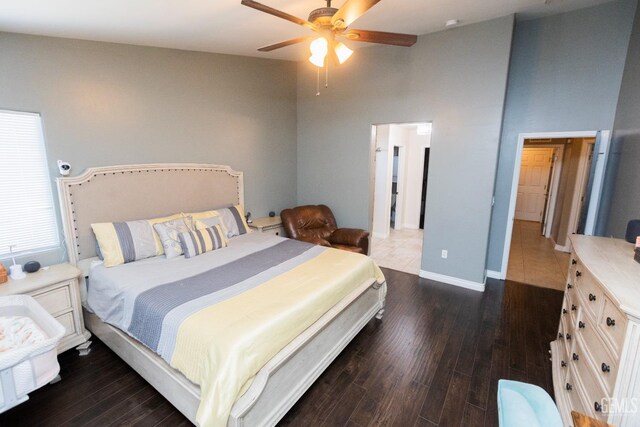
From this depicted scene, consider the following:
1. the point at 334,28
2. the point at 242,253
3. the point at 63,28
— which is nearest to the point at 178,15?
the point at 63,28

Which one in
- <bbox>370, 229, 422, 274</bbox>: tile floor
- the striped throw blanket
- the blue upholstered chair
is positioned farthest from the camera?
<bbox>370, 229, 422, 274</bbox>: tile floor

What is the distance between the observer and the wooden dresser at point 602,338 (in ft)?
4.16

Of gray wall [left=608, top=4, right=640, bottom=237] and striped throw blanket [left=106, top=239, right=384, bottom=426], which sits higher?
gray wall [left=608, top=4, right=640, bottom=237]

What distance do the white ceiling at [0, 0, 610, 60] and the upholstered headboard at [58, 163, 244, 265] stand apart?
1190mm

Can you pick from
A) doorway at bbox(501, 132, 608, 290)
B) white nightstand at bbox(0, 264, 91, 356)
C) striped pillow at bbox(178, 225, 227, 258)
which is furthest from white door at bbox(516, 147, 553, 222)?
white nightstand at bbox(0, 264, 91, 356)

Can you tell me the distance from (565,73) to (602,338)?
135 inches

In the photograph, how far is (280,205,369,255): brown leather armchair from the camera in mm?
4230

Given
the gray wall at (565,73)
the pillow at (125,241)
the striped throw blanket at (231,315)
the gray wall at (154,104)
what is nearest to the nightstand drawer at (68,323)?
the pillow at (125,241)

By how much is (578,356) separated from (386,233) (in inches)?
184

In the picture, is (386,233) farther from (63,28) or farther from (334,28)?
(63,28)

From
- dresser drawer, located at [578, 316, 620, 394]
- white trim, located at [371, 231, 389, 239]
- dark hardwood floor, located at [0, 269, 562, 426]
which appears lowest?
dark hardwood floor, located at [0, 269, 562, 426]

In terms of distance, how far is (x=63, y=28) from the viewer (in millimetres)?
2332

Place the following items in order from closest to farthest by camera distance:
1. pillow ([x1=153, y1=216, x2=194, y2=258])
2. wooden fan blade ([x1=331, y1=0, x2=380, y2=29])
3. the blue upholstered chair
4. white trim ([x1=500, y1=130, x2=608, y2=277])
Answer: the blue upholstered chair, wooden fan blade ([x1=331, y1=0, x2=380, y2=29]), pillow ([x1=153, y1=216, x2=194, y2=258]), white trim ([x1=500, y1=130, x2=608, y2=277])

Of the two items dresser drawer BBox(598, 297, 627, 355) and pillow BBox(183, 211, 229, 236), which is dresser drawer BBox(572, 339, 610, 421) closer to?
dresser drawer BBox(598, 297, 627, 355)
